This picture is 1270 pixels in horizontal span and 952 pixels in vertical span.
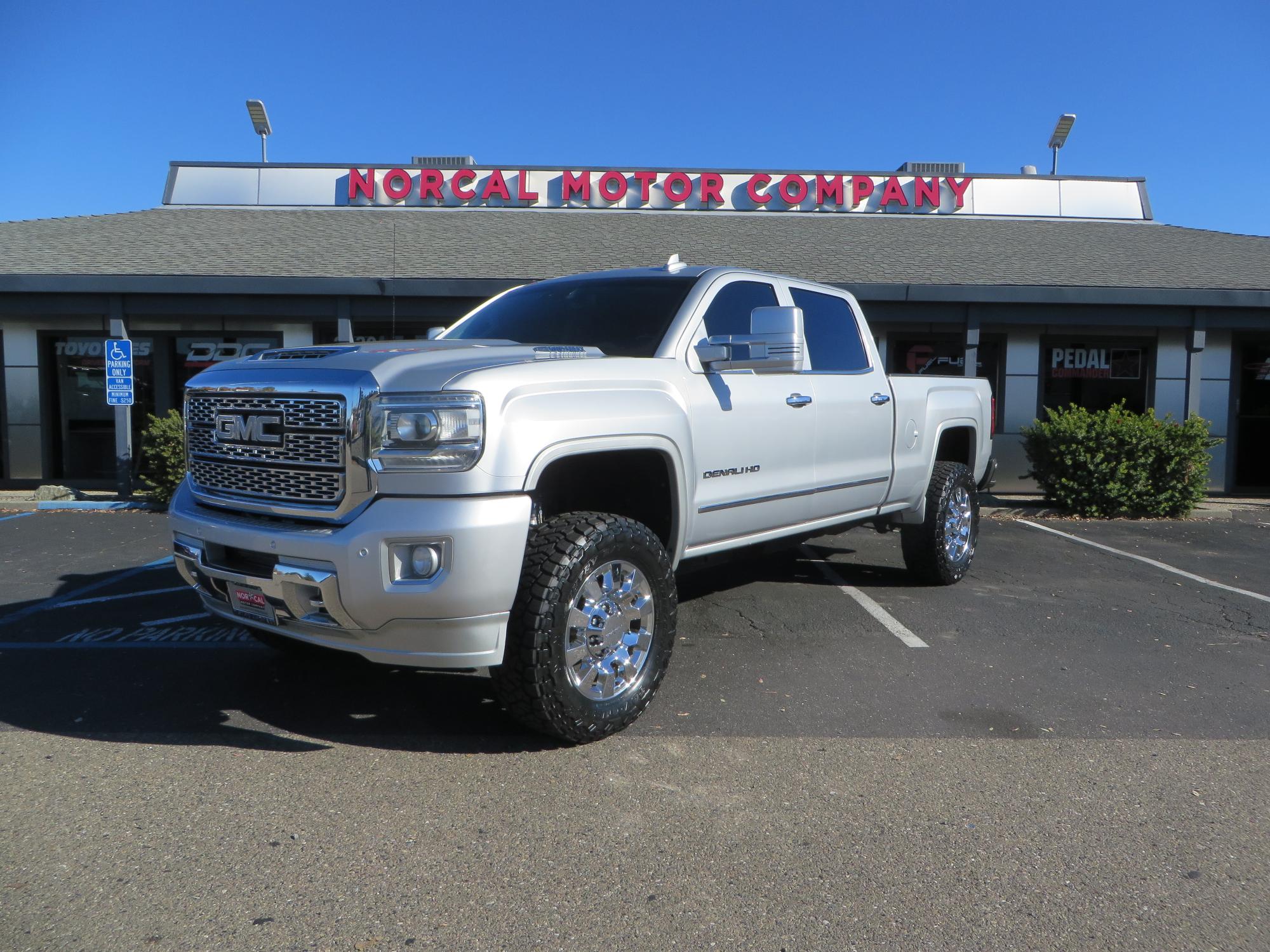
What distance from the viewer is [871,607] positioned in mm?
6191

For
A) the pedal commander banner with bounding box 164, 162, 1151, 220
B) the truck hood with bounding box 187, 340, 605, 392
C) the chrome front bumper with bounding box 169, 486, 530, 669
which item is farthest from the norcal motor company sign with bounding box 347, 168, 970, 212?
the chrome front bumper with bounding box 169, 486, 530, 669

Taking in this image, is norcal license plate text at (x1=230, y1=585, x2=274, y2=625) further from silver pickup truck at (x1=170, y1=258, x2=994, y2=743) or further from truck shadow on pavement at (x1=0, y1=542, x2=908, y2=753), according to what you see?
truck shadow on pavement at (x1=0, y1=542, x2=908, y2=753)

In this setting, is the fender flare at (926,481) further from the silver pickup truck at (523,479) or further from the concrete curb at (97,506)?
the concrete curb at (97,506)

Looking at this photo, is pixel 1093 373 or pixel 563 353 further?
pixel 1093 373

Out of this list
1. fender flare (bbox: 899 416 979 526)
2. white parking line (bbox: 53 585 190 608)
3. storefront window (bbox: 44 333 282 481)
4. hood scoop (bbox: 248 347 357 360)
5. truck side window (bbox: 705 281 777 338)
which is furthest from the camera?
storefront window (bbox: 44 333 282 481)

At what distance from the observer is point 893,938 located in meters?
2.45

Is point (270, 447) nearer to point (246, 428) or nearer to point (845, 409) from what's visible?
point (246, 428)

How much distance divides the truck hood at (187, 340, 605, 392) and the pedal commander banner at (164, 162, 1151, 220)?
14313 millimetres

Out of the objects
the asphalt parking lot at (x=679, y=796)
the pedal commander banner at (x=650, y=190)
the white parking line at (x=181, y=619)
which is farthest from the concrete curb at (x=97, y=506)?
the pedal commander banner at (x=650, y=190)

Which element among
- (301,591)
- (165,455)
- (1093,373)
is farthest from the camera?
(1093,373)

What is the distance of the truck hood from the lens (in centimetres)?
338

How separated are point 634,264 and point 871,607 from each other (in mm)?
7981

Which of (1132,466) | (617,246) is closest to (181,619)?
(617,246)

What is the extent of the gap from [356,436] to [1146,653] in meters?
4.44
